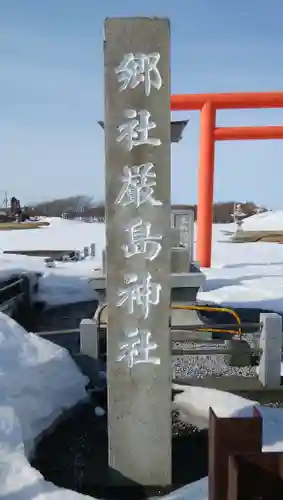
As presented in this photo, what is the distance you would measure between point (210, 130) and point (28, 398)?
9590 millimetres

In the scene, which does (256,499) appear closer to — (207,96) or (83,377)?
(83,377)

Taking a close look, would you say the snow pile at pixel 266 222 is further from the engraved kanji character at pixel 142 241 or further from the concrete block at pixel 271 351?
the engraved kanji character at pixel 142 241

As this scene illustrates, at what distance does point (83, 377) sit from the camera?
4738mm

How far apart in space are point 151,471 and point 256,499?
1.71 meters

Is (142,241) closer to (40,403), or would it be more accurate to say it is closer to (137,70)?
(137,70)

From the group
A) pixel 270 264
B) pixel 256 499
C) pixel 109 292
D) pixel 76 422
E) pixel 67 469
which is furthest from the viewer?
pixel 270 264

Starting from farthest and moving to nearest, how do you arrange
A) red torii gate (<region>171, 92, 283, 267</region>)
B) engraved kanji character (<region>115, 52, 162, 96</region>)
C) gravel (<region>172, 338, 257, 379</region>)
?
1. red torii gate (<region>171, 92, 283, 267</region>)
2. gravel (<region>172, 338, 257, 379</region>)
3. engraved kanji character (<region>115, 52, 162, 96</region>)

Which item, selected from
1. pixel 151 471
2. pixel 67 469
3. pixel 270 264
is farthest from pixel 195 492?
pixel 270 264

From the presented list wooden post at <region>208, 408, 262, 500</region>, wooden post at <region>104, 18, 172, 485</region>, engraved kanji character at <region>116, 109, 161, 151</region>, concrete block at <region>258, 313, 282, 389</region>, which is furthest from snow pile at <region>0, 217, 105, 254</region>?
wooden post at <region>208, 408, 262, 500</region>

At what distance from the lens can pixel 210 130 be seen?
38.7ft

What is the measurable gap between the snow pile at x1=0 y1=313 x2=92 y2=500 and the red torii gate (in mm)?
7969

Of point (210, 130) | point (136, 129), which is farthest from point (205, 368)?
point (210, 130)

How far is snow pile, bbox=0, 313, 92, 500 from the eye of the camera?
278 cm

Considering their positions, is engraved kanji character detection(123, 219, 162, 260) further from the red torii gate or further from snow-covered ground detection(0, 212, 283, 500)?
the red torii gate
